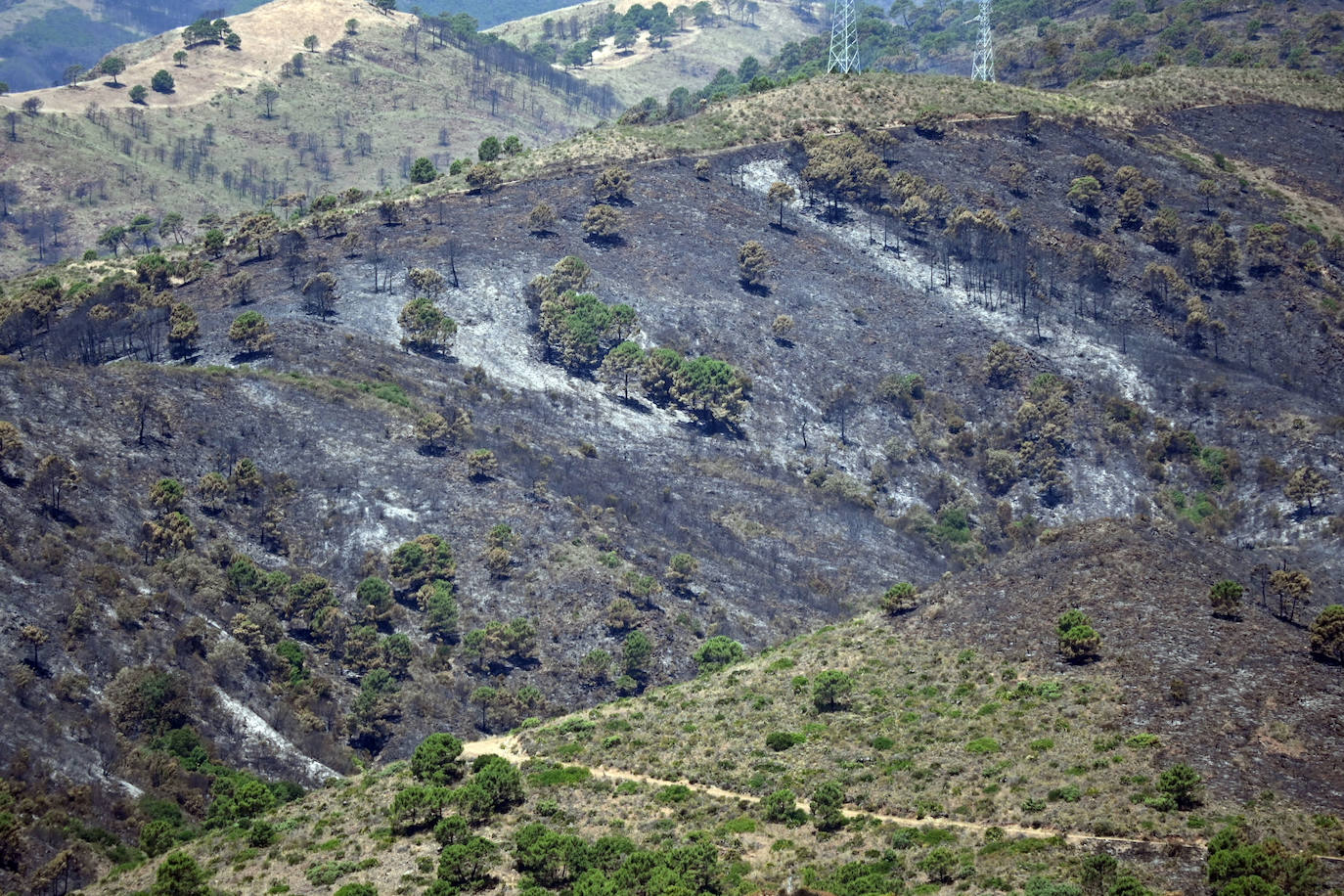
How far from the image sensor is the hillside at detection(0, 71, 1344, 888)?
203 ft

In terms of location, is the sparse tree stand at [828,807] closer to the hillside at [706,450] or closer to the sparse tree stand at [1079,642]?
the hillside at [706,450]

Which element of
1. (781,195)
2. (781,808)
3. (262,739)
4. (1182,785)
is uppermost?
(1182,785)

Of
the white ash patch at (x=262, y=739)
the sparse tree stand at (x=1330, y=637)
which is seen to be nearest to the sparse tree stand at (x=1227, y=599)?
the sparse tree stand at (x=1330, y=637)

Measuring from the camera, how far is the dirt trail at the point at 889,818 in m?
41.1

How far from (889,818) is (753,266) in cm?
9040

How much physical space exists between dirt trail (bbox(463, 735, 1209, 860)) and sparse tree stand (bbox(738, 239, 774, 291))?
246 feet

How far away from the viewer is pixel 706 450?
363ft

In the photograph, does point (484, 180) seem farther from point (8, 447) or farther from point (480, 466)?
point (8, 447)

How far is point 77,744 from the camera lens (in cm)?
6100

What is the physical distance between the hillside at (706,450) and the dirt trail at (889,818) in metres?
0.73

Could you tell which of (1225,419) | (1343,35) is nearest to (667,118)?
(1225,419)

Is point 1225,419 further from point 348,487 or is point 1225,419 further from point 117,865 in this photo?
point 117,865

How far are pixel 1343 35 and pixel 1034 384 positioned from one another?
356ft

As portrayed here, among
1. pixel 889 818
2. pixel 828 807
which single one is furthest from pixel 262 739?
pixel 889 818
